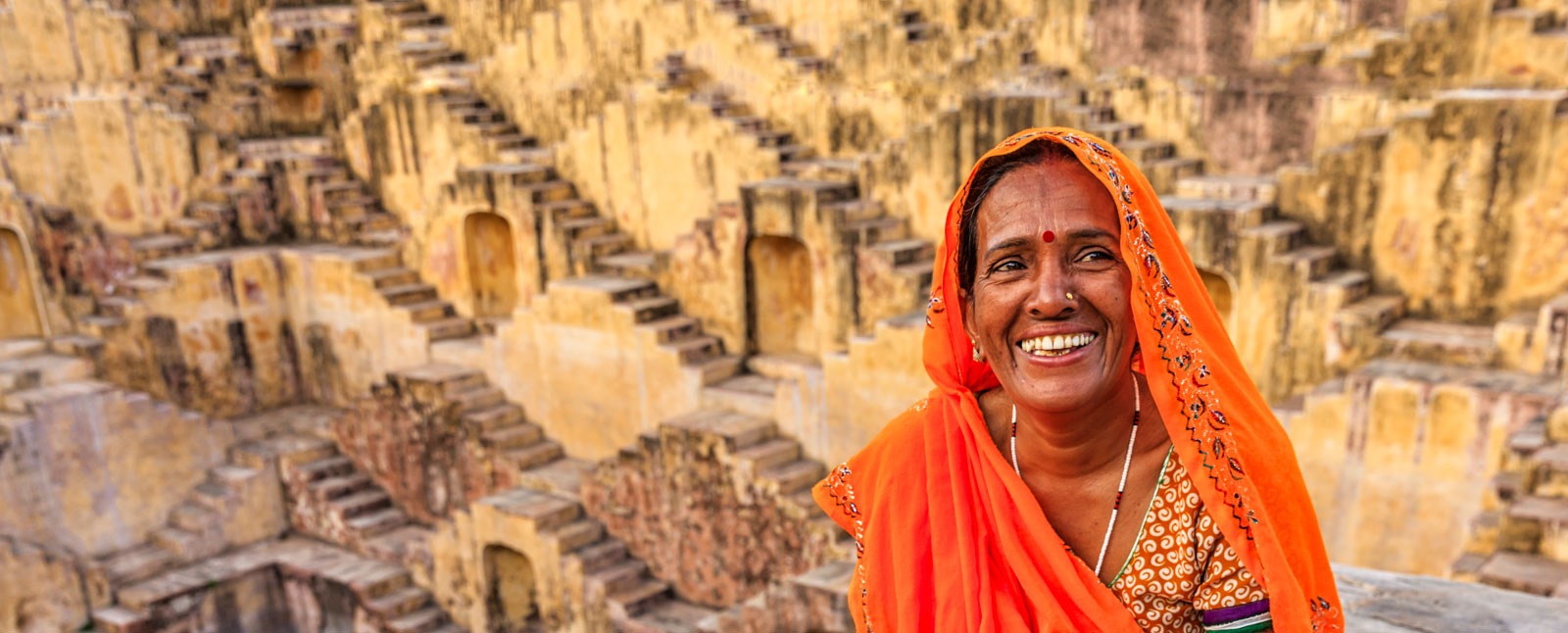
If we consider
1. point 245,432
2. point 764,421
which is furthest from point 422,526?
point 764,421

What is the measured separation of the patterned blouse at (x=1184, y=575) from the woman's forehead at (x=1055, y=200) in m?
0.48

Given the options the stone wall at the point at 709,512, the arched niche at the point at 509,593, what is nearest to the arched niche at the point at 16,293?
the arched niche at the point at 509,593

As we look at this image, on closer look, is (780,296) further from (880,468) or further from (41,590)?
(880,468)

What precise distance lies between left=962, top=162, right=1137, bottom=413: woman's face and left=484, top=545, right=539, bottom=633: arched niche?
8.63m

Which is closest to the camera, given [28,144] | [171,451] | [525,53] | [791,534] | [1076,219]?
[1076,219]

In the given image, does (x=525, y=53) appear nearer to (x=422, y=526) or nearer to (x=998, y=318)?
(x=422, y=526)

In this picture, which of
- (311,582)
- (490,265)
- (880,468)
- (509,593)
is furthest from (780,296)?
(880,468)

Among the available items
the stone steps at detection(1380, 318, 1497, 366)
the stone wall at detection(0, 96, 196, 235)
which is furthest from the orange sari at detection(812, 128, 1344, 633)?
the stone wall at detection(0, 96, 196, 235)

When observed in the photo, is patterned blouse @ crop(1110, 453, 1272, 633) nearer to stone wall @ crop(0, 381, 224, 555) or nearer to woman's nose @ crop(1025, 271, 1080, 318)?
woman's nose @ crop(1025, 271, 1080, 318)

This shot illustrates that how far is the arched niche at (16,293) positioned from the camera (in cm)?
1289

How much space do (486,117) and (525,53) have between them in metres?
0.90

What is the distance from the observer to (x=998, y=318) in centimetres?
200

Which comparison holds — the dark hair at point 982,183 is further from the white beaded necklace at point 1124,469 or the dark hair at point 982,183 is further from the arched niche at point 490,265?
the arched niche at point 490,265

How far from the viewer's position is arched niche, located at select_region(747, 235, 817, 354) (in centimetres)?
1002
